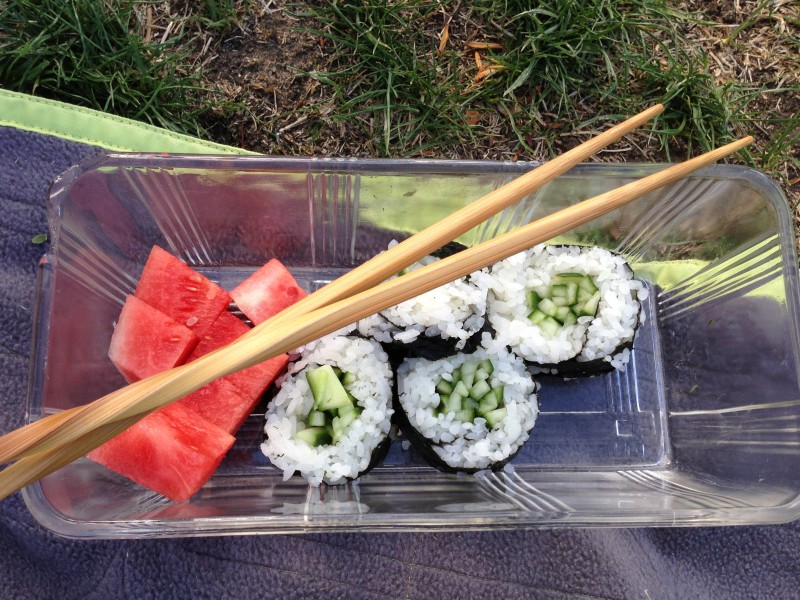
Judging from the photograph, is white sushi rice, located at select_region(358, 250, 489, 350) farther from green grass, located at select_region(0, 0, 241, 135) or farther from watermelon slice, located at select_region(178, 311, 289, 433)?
green grass, located at select_region(0, 0, 241, 135)

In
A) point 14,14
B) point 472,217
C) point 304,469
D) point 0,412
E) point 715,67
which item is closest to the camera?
point 472,217

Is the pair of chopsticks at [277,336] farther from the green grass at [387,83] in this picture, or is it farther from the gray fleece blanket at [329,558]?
the green grass at [387,83]

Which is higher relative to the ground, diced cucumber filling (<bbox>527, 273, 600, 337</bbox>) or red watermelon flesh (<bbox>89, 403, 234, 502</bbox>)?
diced cucumber filling (<bbox>527, 273, 600, 337</bbox>)

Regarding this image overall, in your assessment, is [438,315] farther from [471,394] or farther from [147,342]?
[147,342]

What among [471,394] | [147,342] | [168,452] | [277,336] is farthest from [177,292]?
[471,394]

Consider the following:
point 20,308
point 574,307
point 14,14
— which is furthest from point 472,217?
point 14,14

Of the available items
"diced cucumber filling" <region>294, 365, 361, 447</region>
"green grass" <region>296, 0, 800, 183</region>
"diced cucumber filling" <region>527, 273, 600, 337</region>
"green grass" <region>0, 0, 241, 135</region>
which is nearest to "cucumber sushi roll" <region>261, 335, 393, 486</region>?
"diced cucumber filling" <region>294, 365, 361, 447</region>

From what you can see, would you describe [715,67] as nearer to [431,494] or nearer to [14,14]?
[431,494]
